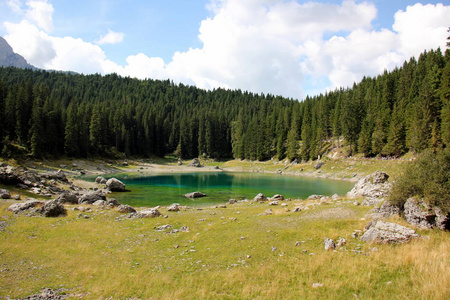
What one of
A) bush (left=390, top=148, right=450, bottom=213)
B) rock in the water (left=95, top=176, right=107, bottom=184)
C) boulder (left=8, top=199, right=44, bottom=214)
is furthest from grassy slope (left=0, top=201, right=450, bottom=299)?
rock in the water (left=95, top=176, right=107, bottom=184)

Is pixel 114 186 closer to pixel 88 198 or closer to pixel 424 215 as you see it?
pixel 88 198

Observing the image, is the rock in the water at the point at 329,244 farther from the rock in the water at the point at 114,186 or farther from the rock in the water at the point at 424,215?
the rock in the water at the point at 114,186

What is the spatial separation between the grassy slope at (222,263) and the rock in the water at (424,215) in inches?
27.5

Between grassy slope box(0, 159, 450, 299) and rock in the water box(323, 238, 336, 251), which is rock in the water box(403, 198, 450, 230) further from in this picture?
rock in the water box(323, 238, 336, 251)

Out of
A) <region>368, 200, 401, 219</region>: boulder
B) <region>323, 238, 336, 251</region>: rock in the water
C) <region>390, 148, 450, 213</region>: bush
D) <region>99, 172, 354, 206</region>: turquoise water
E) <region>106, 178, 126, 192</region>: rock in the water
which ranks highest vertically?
<region>390, 148, 450, 213</region>: bush

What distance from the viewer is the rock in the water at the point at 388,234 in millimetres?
13031

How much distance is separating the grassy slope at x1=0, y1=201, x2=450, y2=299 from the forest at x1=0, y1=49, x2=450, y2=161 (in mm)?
54756

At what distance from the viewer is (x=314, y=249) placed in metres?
13.8

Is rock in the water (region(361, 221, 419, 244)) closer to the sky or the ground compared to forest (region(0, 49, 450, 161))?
closer to the ground

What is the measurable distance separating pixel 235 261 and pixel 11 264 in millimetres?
12179

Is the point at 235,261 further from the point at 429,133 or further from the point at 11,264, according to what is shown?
the point at 429,133

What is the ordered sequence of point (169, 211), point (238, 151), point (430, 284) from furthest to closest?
point (238, 151), point (169, 211), point (430, 284)

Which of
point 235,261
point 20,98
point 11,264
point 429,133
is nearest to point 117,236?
point 11,264

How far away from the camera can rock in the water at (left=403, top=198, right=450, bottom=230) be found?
1362cm
